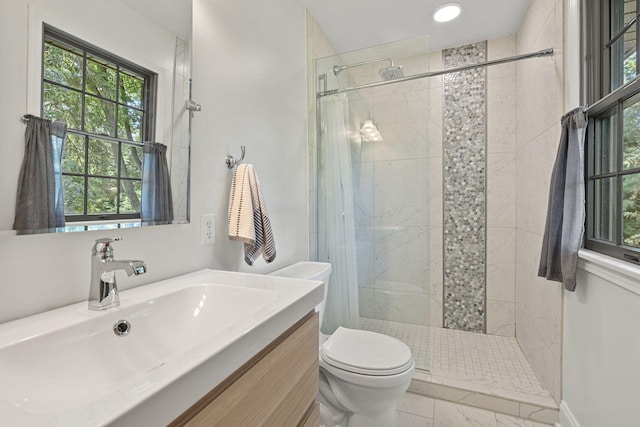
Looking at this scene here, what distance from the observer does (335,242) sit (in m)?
2.11

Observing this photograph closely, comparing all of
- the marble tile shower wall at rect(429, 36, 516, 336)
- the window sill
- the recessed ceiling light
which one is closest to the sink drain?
the window sill

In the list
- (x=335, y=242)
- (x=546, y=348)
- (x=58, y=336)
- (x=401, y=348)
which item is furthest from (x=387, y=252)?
(x=58, y=336)

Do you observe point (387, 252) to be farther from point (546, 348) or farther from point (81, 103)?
point (81, 103)

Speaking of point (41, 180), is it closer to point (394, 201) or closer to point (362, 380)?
point (362, 380)

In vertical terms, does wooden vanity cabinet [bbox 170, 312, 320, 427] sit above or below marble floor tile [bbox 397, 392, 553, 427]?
above

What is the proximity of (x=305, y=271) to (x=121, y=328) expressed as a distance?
110 cm

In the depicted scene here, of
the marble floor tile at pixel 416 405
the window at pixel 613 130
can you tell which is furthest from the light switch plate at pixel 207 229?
the window at pixel 613 130

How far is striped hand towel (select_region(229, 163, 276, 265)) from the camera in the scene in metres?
1.27

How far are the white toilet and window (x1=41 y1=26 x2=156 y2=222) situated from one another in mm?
929

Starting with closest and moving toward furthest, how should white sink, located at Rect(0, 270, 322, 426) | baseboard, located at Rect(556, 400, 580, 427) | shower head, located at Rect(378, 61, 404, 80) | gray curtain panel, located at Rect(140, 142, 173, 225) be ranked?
white sink, located at Rect(0, 270, 322, 426)
gray curtain panel, located at Rect(140, 142, 173, 225)
baseboard, located at Rect(556, 400, 580, 427)
shower head, located at Rect(378, 61, 404, 80)

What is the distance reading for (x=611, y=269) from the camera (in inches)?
43.3

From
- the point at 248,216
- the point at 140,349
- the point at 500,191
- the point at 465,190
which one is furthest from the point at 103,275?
the point at 500,191

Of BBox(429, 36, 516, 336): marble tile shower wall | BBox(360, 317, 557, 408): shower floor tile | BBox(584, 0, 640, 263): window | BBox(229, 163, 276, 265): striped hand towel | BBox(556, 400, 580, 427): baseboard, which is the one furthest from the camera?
BBox(429, 36, 516, 336): marble tile shower wall

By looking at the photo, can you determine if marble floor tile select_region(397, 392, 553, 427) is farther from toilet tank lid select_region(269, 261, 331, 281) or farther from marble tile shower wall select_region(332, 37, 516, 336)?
toilet tank lid select_region(269, 261, 331, 281)
